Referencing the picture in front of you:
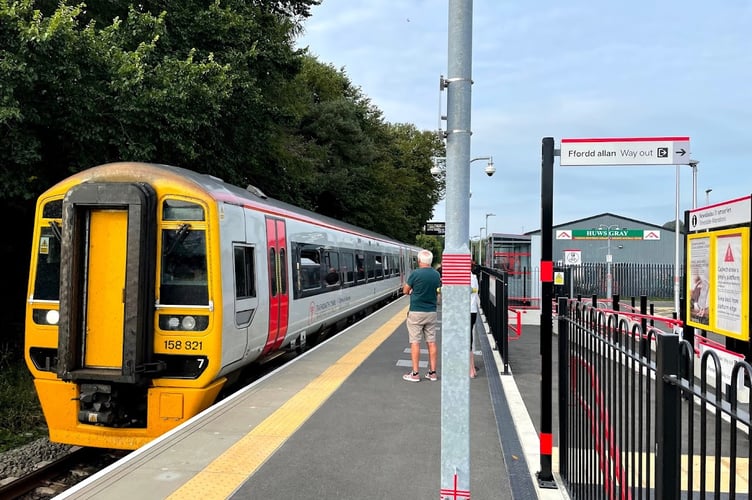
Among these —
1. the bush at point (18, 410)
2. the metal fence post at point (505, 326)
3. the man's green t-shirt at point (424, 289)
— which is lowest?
the bush at point (18, 410)

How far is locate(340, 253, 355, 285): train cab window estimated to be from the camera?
1481 centimetres

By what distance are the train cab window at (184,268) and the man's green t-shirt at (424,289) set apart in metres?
2.79

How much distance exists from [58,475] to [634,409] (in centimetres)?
575

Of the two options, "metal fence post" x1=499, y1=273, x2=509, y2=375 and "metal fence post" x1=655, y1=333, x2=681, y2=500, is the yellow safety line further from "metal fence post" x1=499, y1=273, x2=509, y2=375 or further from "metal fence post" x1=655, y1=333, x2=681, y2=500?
"metal fence post" x1=655, y1=333, x2=681, y2=500

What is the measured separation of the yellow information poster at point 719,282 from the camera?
22.4 ft

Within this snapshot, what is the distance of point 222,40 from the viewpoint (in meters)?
13.9

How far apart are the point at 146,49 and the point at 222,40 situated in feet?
12.6

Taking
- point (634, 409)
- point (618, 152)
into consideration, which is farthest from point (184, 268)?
point (634, 409)

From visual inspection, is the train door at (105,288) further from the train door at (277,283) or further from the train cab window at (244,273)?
the train door at (277,283)

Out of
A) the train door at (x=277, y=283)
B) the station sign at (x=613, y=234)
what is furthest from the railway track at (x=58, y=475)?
the station sign at (x=613, y=234)

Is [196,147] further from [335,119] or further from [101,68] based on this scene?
[335,119]

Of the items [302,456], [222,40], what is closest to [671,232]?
[222,40]

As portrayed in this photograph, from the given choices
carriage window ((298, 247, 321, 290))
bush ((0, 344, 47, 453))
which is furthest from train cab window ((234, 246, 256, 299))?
bush ((0, 344, 47, 453))

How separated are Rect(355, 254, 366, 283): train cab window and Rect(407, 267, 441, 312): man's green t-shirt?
8.85 meters
